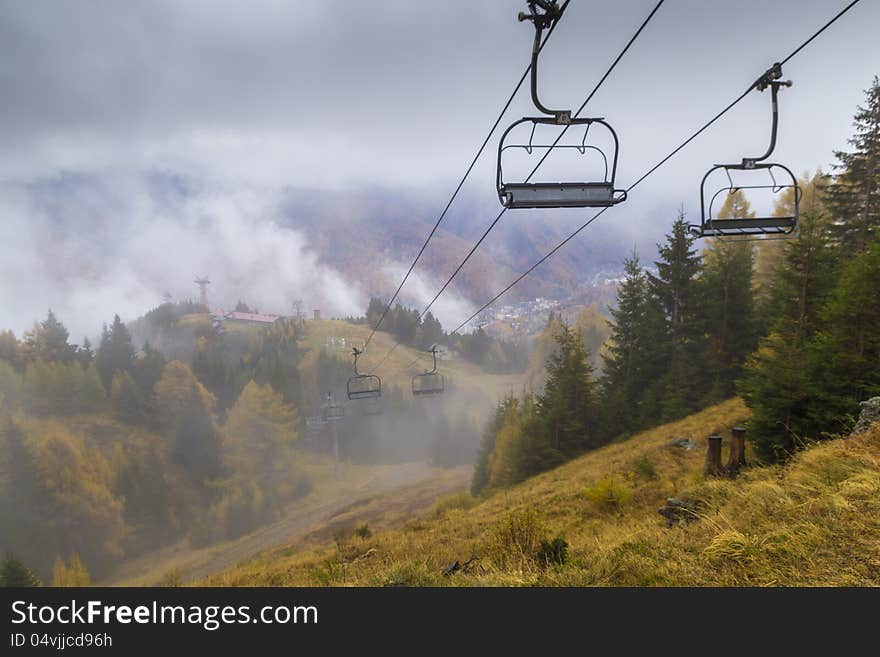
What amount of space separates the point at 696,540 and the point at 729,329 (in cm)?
2978

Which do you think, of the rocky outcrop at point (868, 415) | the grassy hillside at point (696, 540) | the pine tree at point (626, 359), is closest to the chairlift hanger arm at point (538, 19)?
the grassy hillside at point (696, 540)

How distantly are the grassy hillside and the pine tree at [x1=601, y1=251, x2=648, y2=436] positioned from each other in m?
20.8

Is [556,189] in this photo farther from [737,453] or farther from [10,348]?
[10,348]

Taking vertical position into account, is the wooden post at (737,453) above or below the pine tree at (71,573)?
→ above

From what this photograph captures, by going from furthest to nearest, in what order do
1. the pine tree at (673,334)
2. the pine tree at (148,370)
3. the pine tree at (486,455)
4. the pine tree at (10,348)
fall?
the pine tree at (10,348)
the pine tree at (148,370)
the pine tree at (486,455)
the pine tree at (673,334)

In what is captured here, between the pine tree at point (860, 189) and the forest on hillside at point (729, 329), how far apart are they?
2.5 inches

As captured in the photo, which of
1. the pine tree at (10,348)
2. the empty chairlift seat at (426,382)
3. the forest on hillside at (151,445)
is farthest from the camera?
the pine tree at (10,348)

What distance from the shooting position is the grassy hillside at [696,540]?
5.74 meters

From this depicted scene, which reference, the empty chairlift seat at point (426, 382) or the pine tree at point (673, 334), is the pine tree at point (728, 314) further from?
the empty chairlift seat at point (426, 382)

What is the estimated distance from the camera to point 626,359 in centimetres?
3825

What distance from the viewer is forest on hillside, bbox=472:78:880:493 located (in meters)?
14.6

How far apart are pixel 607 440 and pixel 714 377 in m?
8.39

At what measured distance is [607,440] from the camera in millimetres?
33969
